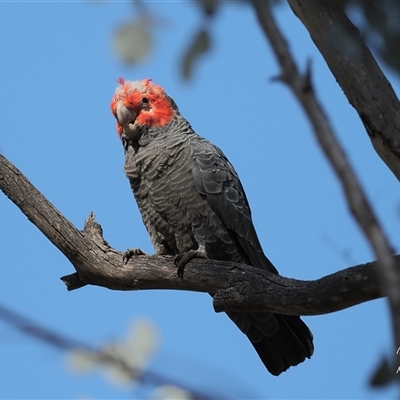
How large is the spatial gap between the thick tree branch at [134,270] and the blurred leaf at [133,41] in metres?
2.52

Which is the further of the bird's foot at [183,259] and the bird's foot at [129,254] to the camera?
the bird's foot at [129,254]

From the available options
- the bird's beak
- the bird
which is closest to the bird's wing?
the bird

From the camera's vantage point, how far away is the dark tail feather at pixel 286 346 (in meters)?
4.92

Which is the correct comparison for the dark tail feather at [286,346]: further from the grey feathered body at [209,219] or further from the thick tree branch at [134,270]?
the thick tree branch at [134,270]

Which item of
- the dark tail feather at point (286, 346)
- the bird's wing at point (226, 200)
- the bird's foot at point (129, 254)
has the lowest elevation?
the dark tail feather at point (286, 346)

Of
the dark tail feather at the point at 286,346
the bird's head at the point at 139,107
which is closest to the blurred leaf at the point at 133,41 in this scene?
the dark tail feather at the point at 286,346

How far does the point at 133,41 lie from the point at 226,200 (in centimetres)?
358

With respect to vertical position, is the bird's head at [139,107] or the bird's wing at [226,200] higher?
the bird's head at [139,107]

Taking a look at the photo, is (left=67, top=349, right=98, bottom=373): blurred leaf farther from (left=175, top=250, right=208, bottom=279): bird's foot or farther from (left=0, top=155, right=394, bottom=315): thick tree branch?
(left=175, top=250, right=208, bottom=279): bird's foot

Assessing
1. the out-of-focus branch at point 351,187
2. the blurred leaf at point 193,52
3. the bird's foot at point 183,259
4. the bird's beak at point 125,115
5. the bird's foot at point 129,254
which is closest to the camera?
the out-of-focus branch at point 351,187

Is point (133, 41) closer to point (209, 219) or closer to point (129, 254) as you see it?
point (129, 254)

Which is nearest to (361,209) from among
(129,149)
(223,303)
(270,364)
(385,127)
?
(385,127)

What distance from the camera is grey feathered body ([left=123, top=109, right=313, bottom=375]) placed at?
5.03 meters

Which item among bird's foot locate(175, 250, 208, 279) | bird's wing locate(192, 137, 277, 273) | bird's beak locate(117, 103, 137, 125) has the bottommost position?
bird's foot locate(175, 250, 208, 279)
